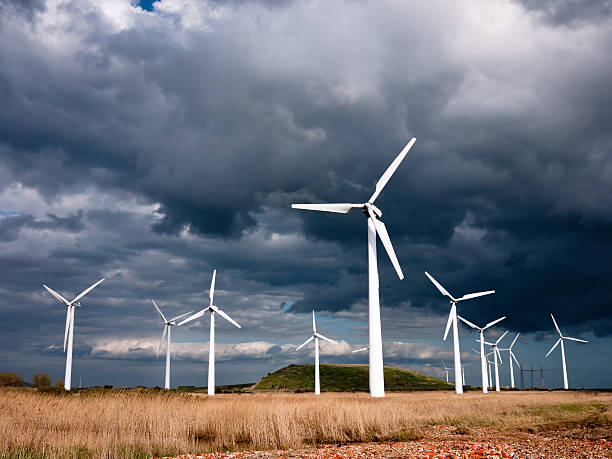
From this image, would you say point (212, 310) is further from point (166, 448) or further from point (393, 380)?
point (393, 380)

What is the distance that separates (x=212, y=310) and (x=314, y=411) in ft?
209

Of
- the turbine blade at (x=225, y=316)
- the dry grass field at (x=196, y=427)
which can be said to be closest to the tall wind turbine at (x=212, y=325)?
the turbine blade at (x=225, y=316)

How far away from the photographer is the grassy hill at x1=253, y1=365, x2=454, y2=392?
15504 cm

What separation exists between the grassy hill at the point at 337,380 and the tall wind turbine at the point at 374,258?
109220 mm

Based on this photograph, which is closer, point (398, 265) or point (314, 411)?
point (314, 411)

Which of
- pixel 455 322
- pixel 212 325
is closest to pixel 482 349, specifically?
pixel 455 322

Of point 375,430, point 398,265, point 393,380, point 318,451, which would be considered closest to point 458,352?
point 398,265

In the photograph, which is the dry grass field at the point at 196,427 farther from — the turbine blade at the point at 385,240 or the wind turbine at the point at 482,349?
the wind turbine at the point at 482,349

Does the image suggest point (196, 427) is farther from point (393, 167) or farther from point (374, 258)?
point (393, 167)

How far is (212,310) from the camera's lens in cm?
8919

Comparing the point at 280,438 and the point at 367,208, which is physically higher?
the point at 367,208

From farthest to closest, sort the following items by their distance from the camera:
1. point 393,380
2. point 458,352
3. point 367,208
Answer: point 393,380 → point 458,352 → point 367,208

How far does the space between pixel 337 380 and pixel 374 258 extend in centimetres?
13738

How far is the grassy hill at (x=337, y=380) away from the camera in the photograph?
155 meters
